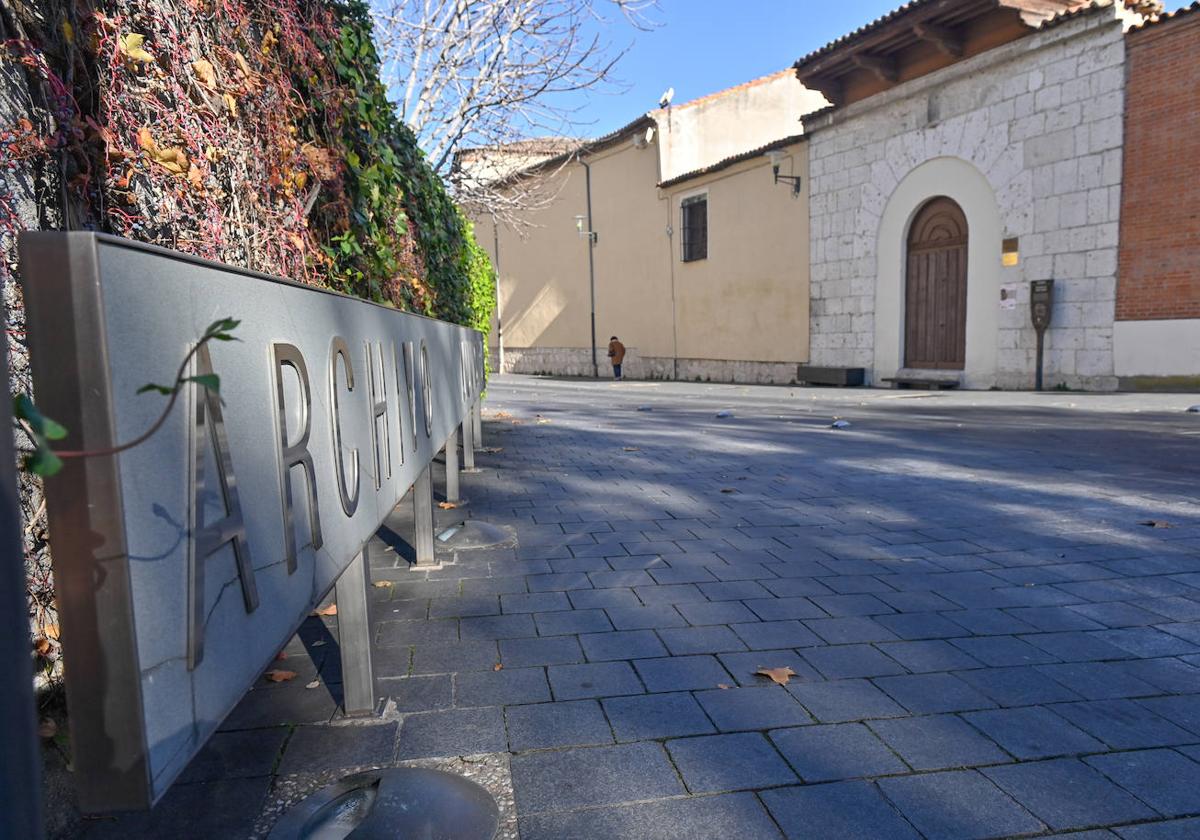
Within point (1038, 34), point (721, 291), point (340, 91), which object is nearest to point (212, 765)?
point (340, 91)

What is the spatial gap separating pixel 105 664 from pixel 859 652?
100 inches

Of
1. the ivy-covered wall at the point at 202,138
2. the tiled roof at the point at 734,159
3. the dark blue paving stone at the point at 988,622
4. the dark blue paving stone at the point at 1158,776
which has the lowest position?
the dark blue paving stone at the point at 1158,776

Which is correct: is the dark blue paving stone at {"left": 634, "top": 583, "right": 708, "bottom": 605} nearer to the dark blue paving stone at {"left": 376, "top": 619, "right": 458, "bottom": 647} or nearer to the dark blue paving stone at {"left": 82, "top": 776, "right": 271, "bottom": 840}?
the dark blue paving stone at {"left": 376, "top": 619, "right": 458, "bottom": 647}

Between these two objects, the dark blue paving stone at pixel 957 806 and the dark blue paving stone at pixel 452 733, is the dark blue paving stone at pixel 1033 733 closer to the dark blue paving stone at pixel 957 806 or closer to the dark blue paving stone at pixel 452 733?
the dark blue paving stone at pixel 957 806

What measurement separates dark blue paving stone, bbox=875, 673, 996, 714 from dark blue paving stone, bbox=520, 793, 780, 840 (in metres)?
0.79

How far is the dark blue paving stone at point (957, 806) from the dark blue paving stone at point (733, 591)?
143 cm

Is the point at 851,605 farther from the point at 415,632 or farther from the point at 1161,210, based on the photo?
the point at 1161,210

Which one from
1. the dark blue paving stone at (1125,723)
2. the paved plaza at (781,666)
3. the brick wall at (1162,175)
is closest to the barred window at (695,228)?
the brick wall at (1162,175)

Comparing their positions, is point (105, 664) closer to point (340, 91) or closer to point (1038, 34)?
point (340, 91)

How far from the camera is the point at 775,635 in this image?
9.84ft

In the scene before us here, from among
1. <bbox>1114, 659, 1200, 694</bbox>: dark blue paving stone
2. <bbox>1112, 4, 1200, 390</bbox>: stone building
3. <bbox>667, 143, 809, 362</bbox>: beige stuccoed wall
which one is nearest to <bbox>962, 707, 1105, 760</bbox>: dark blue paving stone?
<bbox>1114, 659, 1200, 694</bbox>: dark blue paving stone

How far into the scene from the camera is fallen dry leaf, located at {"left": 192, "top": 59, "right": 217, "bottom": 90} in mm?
2826

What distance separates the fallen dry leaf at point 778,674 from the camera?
8.52ft

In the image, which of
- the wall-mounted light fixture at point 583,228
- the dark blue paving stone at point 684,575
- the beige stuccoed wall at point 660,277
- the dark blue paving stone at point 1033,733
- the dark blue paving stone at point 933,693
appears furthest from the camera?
the wall-mounted light fixture at point 583,228
